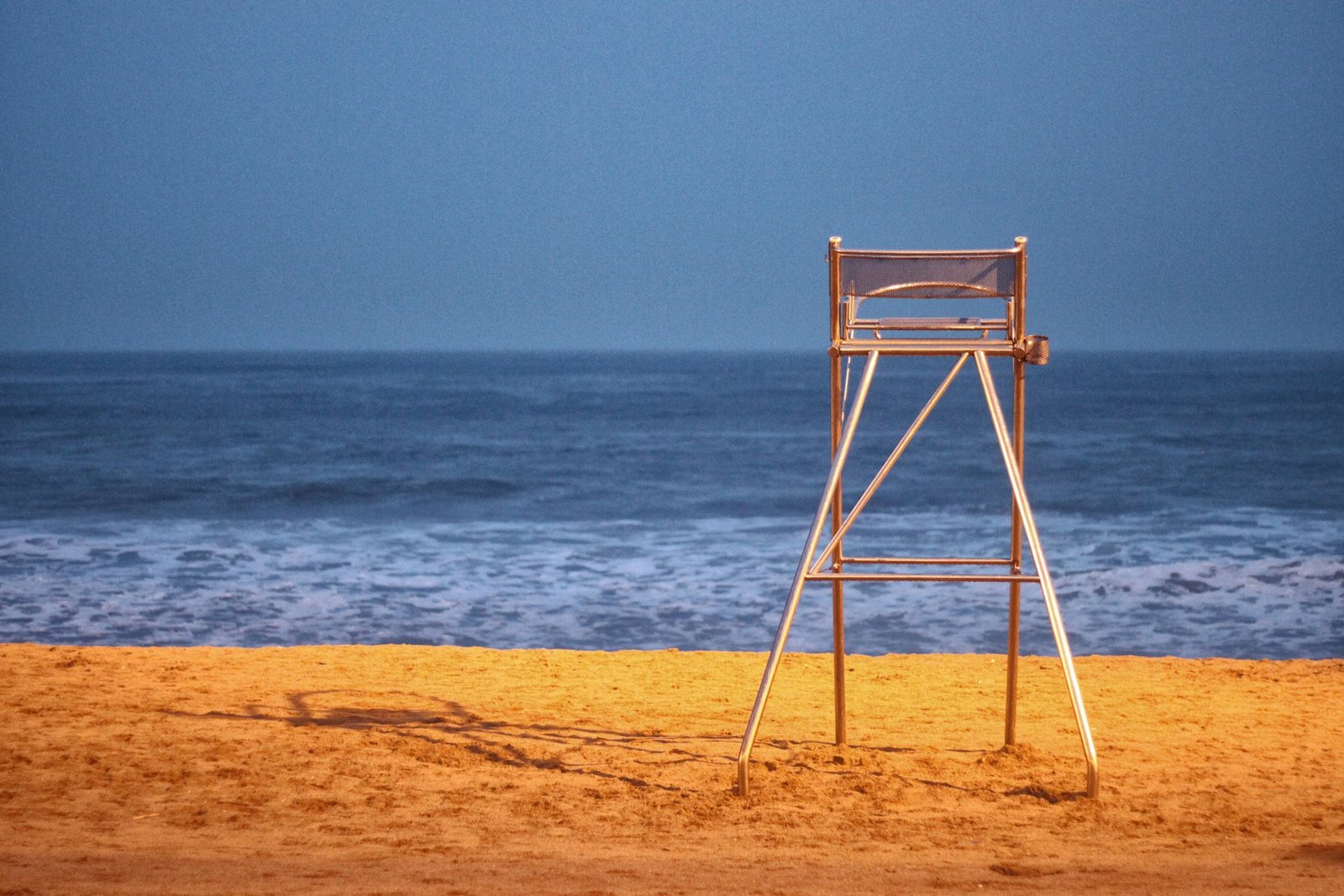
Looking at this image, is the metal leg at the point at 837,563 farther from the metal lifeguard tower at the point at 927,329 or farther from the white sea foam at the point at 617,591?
the white sea foam at the point at 617,591

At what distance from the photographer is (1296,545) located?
14555 mm

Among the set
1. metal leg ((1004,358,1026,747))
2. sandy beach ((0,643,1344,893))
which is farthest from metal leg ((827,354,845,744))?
metal leg ((1004,358,1026,747))

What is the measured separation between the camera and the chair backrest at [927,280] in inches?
169

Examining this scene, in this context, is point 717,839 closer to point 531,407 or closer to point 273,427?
point 273,427

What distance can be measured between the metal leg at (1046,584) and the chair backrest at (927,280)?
0.64 feet

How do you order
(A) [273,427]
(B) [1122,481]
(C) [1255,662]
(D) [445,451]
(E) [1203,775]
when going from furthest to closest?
(A) [273,427], (D) [445,451], (B) [1122,481], (C) [1255,662], (E) [1203,775]

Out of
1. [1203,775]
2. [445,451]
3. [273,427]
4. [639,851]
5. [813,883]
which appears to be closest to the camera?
[813,883]

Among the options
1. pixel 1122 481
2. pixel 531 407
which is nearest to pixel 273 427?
pixel 531 407

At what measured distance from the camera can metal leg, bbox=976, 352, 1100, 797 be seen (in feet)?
13.5

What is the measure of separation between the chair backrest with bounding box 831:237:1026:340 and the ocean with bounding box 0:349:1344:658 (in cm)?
493

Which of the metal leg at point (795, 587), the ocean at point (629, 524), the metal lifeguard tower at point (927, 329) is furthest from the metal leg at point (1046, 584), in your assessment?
the ocean at point (629, 524)

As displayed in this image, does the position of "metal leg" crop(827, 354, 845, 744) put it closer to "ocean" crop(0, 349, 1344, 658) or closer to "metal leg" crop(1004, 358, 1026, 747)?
"metal leg" crop(1004, 358, 1026, 747)

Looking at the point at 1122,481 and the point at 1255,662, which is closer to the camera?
the point at 1255,662

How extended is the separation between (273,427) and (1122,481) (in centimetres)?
2496
